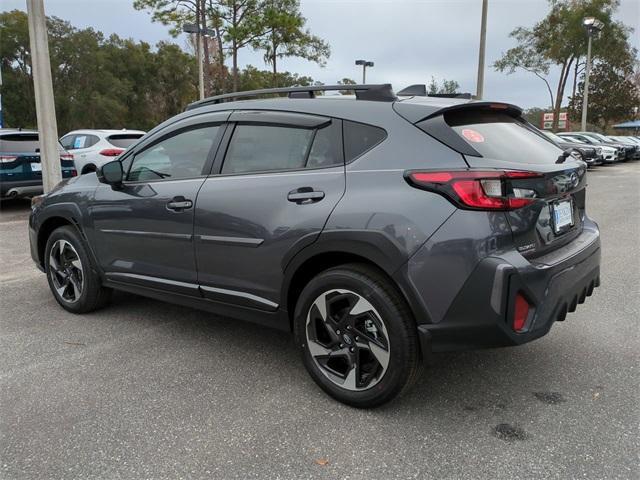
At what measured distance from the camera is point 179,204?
3449mm

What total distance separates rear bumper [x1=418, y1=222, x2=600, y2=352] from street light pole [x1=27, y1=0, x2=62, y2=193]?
331 inches

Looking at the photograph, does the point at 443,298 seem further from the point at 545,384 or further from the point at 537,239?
the point at 545,384

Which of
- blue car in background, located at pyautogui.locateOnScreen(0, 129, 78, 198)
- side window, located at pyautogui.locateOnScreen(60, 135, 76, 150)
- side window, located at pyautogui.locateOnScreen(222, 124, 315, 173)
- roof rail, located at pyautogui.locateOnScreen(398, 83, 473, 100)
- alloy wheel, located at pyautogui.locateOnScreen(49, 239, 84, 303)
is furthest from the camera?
side window, located at pyautogui.locateOnScreen(60, 135, 76, 150)

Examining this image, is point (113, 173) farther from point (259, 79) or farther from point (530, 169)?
point (259, 79)

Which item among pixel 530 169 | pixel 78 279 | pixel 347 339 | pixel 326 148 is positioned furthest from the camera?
pixel 78 279

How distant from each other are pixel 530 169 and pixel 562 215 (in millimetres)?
435

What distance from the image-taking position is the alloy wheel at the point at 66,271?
4375 mm

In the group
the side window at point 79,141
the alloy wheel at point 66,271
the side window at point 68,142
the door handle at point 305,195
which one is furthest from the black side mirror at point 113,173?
the side window at point 68,142

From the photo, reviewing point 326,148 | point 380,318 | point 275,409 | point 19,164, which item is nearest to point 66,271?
point 275,409

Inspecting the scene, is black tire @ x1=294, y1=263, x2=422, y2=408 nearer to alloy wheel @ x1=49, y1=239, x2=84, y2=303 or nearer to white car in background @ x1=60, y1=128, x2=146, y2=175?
alloy wheel @ x1=49, y1=239, x2=84, y2=303

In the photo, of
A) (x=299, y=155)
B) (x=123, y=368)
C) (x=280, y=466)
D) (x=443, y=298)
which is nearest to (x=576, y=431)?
(x=443, y=298)

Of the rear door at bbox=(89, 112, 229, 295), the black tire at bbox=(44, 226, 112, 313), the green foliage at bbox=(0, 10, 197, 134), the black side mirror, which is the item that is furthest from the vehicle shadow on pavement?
the green foliage at bbox=(0, 10, 197, 134)

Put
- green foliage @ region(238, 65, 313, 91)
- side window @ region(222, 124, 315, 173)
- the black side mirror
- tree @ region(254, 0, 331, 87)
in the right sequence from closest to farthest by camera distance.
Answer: side window @ region(222, 124, 315, 173), the black side mirror, tree @ region(254, 0, 331, 87), green foliage @ region(238, 65, 313, 91)

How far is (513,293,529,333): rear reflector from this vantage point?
245cm
